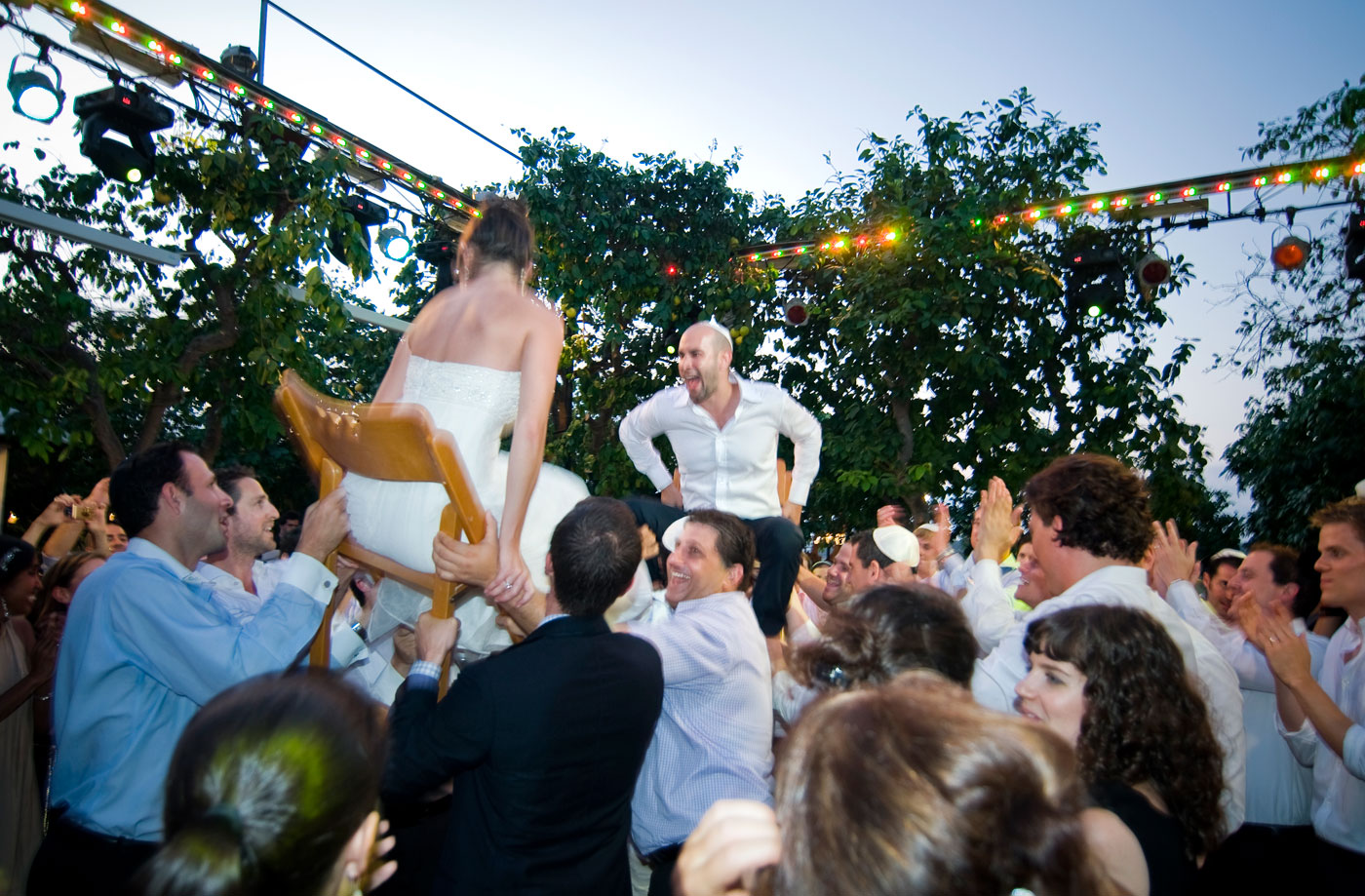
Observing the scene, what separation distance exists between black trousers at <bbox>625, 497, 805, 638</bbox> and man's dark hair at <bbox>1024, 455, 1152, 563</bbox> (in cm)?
118

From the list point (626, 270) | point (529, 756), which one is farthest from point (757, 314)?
point (529, 756)

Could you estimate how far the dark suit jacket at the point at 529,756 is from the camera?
1.97 meters

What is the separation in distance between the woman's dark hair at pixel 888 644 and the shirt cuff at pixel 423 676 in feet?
2.70

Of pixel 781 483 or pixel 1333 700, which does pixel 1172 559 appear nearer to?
pixel 1333 700

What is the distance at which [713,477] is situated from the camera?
4031mm

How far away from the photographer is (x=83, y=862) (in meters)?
2.01

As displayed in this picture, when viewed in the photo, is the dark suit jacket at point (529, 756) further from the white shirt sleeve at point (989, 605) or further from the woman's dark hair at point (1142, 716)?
the white shirt sleeve at point (989, 605)

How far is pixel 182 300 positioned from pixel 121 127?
2.07m

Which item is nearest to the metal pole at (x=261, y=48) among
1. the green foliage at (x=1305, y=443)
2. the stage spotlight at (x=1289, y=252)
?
the stage spotlight at (x=1289, y=252)

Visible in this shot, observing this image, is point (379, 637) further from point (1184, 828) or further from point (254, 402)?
point (254, 402)

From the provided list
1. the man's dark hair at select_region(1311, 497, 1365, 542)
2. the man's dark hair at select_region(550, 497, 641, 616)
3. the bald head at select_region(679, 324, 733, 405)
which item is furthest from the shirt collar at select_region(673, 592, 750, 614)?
the man's dark hair at select_region(1311, 497, 1365, 542)

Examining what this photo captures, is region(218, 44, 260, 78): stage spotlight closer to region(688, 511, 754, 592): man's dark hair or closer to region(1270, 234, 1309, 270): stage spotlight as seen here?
region(688, 511, 754, 592): man's dark hair

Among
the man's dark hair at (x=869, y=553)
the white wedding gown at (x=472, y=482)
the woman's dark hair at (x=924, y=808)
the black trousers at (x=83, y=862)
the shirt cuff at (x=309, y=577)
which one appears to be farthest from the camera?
the man's dark hair at (x=869, y=553)

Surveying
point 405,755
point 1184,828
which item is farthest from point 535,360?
point 1184,828
